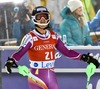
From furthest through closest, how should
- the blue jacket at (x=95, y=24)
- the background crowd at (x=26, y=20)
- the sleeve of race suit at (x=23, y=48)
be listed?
the blue jacket at (x=95, y=24), the background crowd at (x=26, y=20), the sleeve of race suit at (x=23, y=48)

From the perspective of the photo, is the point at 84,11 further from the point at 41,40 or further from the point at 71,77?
the point at 41,40

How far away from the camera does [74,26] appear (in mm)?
4766

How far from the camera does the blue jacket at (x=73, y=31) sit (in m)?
4.74

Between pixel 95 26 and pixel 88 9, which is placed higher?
pixel 88 9

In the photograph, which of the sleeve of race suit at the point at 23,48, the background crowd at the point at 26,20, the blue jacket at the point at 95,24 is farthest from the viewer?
the blue jacket at the point at 95,24

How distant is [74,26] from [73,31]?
0.07 meters

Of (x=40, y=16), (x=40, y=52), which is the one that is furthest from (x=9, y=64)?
(x=40, y=16)

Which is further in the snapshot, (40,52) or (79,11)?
(79,11)

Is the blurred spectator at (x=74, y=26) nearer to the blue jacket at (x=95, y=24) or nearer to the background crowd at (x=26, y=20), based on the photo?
the background crowd at (x=26, y=20)

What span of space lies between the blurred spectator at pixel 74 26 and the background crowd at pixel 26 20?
0.06 feet

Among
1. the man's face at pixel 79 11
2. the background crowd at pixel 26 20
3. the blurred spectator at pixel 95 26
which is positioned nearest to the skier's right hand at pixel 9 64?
the background crowd at pixel 26 20

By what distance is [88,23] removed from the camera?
16.5ft

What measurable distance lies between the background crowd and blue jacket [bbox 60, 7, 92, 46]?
0.04 ft

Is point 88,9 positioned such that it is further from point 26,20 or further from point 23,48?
point 23,48
